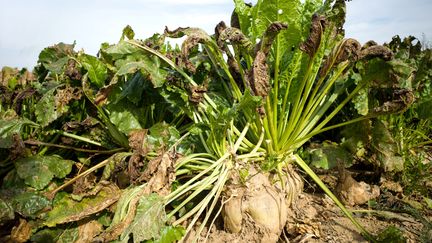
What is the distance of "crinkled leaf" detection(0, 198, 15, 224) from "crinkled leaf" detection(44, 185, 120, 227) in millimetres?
212

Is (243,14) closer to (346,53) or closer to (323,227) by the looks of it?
(346,53)

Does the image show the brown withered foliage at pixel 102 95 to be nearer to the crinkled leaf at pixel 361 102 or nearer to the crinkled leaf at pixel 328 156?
the crinkled leaf at pixel 328 156

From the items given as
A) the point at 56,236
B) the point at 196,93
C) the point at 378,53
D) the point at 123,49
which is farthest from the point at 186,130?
the point at 378,53

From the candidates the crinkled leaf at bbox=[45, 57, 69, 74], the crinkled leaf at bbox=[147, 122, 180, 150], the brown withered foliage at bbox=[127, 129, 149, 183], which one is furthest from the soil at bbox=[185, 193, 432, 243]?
the crinkled leaf at bbox=[45, 57, 69, 74]

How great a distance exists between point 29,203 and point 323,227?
69.8 inches

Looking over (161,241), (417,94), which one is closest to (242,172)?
(161,241)

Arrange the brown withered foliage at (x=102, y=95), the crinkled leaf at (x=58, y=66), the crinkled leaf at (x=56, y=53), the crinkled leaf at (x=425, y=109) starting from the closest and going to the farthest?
the brown withered foliage at (x=102, y=95) < the crinkled leaf at (x=58, y=66) < the crinkled leaf at (x=425, y=109) < the crinkled leaf at (x=56, y=53)

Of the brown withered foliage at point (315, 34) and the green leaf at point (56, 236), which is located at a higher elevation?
the brown withered foliage at point (315, 34)

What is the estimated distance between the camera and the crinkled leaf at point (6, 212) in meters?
2.13

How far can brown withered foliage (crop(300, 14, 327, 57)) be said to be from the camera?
2051 millimetres

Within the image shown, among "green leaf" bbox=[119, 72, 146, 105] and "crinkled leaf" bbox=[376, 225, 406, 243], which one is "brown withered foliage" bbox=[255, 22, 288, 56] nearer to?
"green leaf" bbox=[119, 72, 146, 105]

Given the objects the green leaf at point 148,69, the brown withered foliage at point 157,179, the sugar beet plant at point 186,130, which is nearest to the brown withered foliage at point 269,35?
the sugar beet plant at point 186,130

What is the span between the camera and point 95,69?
2.75 metres

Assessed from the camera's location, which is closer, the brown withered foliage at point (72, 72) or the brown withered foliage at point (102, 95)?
the brown withered foliage at point (102, 95)
